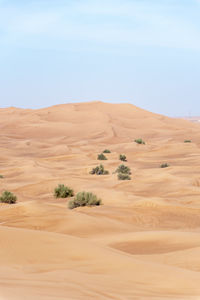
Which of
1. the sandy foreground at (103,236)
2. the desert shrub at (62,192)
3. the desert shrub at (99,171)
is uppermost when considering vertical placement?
the desert shrub at (99,171)

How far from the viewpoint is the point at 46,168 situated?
26000 millimetres

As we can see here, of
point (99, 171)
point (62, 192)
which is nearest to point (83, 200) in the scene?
point (62, 192)

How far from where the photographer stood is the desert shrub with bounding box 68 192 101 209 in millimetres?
13914

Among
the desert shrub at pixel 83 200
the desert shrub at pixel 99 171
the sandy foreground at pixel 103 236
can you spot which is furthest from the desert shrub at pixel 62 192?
the desert shrub at pixel 99 171

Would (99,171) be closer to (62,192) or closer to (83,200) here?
(62,192)

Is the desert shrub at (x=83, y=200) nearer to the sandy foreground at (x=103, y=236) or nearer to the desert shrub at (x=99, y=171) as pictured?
the sandy foreground at (x=103, y=236)

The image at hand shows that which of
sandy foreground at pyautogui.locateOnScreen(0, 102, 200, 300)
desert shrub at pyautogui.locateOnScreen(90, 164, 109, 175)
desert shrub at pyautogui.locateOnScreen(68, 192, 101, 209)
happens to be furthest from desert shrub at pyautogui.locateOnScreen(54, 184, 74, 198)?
desert shrub at pyautogui.locateOnScreen(90, 164, 109, 175)

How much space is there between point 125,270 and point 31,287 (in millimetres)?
1645

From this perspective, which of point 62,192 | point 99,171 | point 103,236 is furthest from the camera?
point 99,171

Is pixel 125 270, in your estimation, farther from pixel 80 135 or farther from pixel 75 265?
pixel 80 135

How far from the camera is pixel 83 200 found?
46.2 ft

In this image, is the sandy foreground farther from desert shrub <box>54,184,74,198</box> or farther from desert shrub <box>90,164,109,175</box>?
desert shrub <box>90,164,109,175</box>

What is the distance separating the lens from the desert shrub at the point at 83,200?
13.9 m

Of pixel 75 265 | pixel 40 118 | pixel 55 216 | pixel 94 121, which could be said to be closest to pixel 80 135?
pixel 94 121
